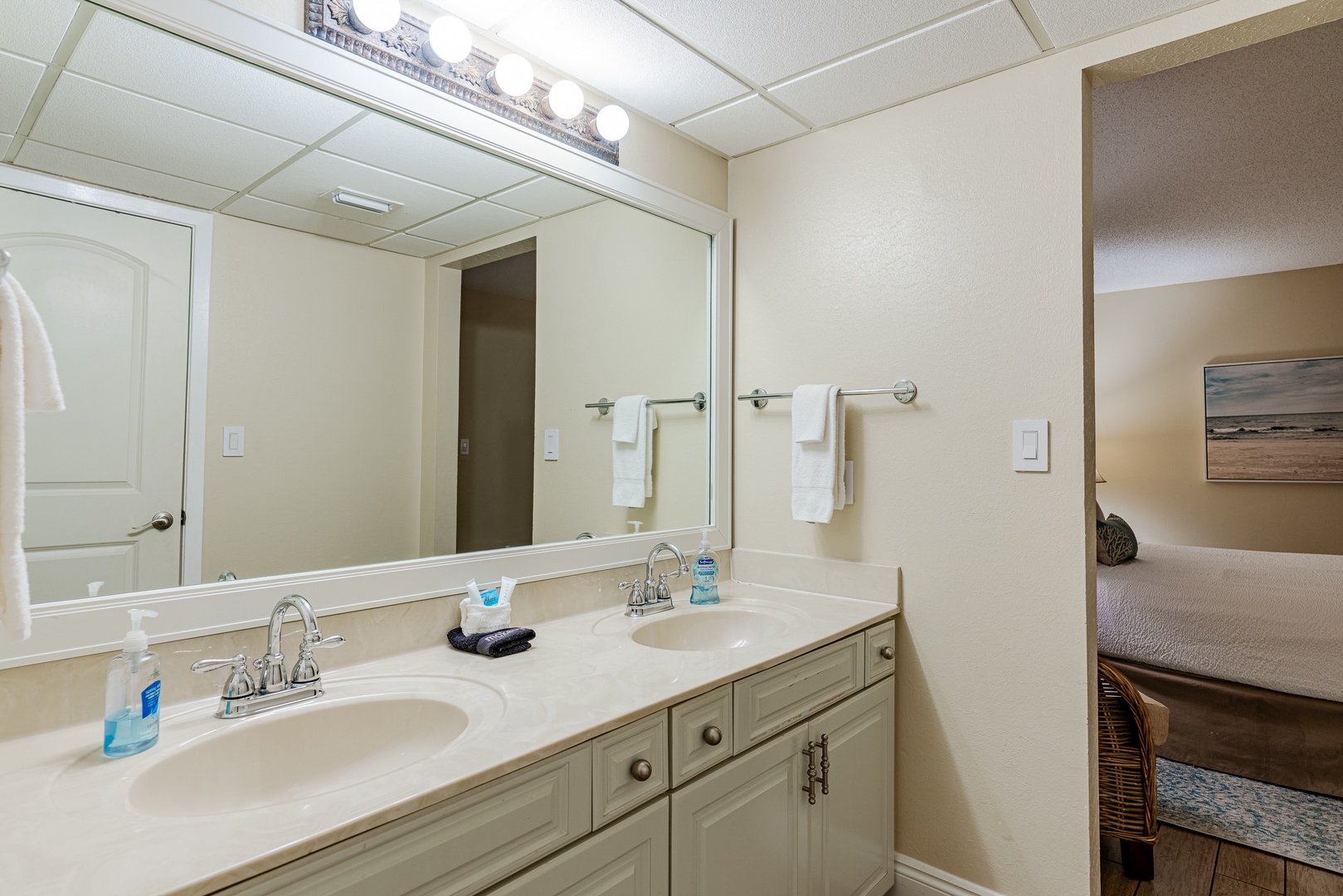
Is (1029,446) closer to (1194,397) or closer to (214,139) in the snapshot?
(214,139)

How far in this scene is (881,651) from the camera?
178cm

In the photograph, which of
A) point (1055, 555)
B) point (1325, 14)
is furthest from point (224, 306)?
point (1325, 14)

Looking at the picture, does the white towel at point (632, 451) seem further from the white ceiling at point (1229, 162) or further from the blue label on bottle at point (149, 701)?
the white ceiling at point (1229, 162)

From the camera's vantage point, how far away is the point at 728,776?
1.31 m

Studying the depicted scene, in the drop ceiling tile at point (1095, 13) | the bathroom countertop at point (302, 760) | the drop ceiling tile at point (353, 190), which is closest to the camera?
the bathroom countertop at point (302, 760)

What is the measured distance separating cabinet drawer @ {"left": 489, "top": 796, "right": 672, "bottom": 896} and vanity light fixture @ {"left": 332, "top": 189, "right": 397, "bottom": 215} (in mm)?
1235

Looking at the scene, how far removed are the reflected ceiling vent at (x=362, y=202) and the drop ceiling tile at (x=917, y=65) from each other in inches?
39.4

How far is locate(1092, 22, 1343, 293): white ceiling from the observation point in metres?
2.11

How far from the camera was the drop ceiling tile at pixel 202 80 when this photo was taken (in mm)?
1086

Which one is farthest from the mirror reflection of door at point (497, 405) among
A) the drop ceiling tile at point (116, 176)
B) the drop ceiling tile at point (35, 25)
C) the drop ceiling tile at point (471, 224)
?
the drop ceiling tile at point (35, 25)

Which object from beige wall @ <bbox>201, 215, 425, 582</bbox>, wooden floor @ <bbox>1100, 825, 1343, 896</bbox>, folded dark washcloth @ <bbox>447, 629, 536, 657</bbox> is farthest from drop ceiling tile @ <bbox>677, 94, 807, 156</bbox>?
wooden floor @ <bbox>1100, 825, 1343, 896</bbox>

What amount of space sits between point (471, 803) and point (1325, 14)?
207cm

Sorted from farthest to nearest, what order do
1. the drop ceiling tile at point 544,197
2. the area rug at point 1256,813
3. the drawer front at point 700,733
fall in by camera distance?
the area rug at point 1256,813
the drop ceiling tile at point 544,197
the drawer front at point 700,733

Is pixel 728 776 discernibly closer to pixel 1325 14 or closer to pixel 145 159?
pixel 145 159
